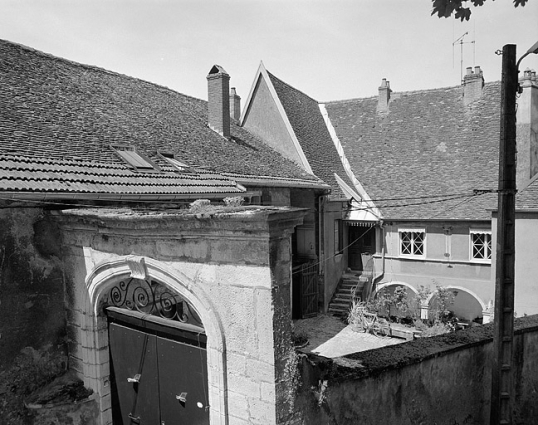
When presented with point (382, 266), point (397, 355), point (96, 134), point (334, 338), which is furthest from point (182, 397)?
point (382, 266)

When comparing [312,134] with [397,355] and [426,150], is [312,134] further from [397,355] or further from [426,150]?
[397,355]

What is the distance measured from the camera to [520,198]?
45.6 feet

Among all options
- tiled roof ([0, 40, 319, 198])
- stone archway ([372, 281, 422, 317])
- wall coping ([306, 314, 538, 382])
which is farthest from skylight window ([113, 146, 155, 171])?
stone archway ([372, 281, 422, 317])

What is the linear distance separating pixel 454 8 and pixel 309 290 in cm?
1297

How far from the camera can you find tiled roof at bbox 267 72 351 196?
17641 mm

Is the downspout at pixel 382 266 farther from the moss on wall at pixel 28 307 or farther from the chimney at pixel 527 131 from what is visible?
the moss on wall at pixel 28 307

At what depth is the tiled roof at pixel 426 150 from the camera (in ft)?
55.3

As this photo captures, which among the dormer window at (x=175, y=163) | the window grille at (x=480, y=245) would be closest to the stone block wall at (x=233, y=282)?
the dormer window at (x=175, y=163)

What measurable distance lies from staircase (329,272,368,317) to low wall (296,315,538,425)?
1043 centimetres

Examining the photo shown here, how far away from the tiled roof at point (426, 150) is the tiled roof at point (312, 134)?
2.98ft

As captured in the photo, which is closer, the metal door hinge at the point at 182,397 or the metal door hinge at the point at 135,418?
the metal door hinge at the point at 182,397

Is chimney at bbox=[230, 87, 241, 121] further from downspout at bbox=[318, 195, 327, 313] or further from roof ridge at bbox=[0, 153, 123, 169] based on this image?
roof ridge at bbox=[0, 153, 123, 169]

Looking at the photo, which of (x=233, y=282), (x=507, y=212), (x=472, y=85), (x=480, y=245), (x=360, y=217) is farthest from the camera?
(x=472, y=85)

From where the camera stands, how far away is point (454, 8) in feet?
15.8
